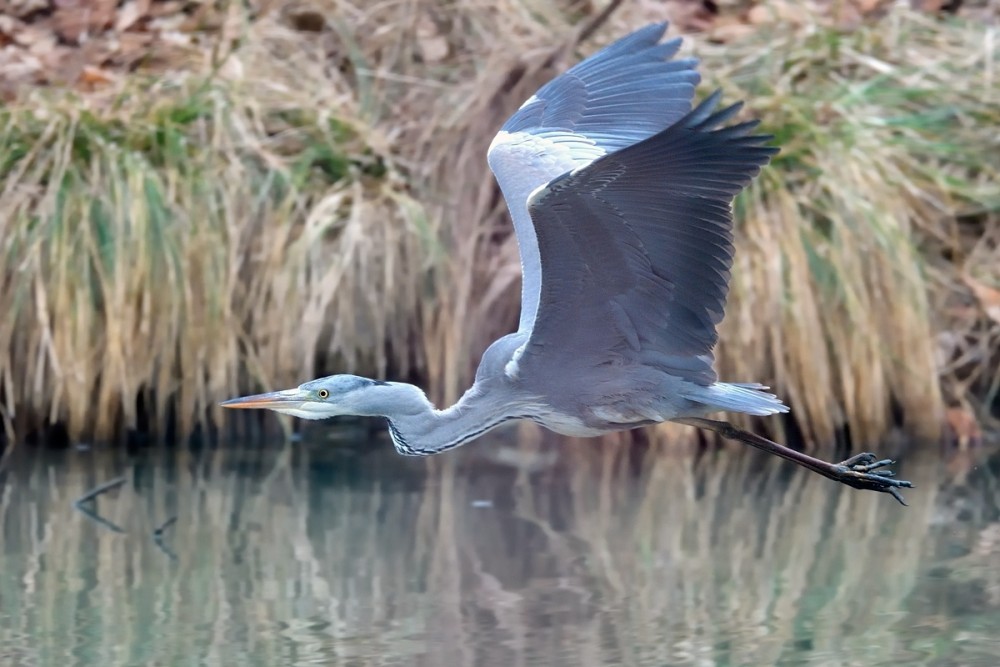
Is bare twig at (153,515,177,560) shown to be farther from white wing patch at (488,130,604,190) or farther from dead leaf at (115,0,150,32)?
dead leaf at (115,0,150,32)

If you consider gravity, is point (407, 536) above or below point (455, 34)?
below

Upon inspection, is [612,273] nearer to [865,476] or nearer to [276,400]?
[276,400]

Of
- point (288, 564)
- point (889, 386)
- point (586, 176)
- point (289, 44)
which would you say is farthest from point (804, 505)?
point (289, 44)

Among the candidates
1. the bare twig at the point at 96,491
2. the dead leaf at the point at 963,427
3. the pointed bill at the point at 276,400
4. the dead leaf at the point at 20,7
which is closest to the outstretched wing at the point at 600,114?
the pointed bill at the point at 276,400

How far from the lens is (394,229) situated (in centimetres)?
744

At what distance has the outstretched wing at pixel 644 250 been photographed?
3.63m

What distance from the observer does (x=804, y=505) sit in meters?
6.43

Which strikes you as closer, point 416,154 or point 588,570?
point 588,570

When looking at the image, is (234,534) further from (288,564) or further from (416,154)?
(416,154)

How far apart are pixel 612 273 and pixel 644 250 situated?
127 mm

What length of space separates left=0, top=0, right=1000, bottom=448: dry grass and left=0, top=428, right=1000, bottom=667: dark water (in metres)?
0.40

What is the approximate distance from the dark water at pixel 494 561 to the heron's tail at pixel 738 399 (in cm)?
75

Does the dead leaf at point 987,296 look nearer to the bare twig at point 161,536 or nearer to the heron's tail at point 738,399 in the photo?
the heron's tail at point 738,399

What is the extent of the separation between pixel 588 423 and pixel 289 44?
4469mm
